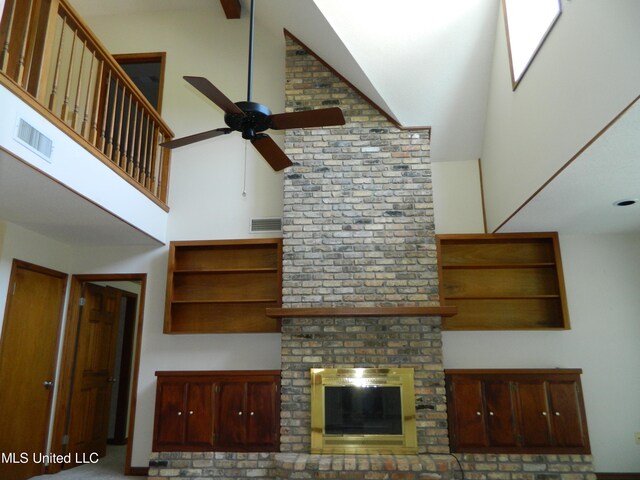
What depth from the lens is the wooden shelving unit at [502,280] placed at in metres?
4.93

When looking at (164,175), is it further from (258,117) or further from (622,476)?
(622,476)

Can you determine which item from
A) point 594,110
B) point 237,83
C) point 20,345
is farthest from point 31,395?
point 594,110

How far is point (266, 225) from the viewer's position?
5.23 meters

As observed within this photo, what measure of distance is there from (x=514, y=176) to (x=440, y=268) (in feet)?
3.93

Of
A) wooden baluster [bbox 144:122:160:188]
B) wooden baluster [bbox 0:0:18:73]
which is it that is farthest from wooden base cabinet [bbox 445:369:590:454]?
wooden baluster [bbox 0:0:18:73]

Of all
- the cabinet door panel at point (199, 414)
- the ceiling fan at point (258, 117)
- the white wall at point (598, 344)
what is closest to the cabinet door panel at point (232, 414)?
the cabinet door panel at point (199, 414)

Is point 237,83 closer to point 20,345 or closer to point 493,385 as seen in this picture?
point 20,345

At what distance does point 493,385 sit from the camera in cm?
445

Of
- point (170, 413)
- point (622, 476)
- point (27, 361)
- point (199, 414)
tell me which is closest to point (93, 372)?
point (27, 361)

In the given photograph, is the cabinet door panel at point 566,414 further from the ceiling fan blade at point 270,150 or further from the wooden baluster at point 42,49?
the wooden baluster at point 42,49

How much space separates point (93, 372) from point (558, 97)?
5.41 meters

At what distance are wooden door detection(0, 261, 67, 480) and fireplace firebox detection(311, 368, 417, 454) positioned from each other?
9.02ft

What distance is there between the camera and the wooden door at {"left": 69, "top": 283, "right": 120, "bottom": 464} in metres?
5.20

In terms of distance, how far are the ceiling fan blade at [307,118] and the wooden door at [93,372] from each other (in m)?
3.68
